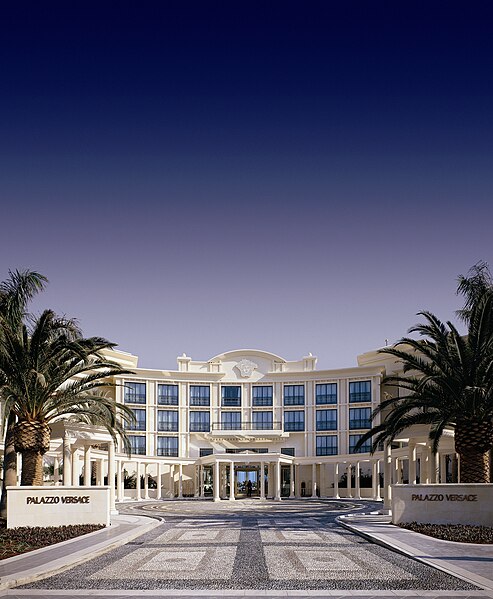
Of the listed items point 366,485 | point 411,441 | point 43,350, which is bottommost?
point 366,485

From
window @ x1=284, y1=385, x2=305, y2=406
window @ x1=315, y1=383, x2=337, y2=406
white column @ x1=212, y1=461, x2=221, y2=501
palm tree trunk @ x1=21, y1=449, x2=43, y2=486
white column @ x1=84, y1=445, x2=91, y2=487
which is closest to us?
palm tree trunk @ x1=21, y1=449, x2=43, y2=486

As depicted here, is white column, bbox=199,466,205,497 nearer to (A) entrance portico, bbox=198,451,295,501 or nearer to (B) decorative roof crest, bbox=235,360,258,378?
(A) entrance portico, bbox=198,451,295,501

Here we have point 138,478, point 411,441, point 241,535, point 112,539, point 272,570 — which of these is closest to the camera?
point 272,570

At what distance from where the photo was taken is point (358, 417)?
77688mm

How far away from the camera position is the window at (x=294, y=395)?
264 ft

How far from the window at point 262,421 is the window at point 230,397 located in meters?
2.19

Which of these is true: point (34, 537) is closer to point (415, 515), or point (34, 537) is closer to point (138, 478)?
point (415, 515)

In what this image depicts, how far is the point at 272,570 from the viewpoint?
54.5ft

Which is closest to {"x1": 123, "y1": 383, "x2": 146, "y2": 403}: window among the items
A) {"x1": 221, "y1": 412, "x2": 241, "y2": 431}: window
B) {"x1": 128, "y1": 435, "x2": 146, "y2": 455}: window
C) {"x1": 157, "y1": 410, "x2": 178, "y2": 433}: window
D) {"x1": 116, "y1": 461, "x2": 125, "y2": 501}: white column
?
{"x1": 157, "y1": 410, "x2": 178, "y2": 433}: window

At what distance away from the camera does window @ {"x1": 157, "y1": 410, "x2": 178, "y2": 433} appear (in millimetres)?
79625

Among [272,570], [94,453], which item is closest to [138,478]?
[94,453]

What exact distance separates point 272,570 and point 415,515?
43.6ft

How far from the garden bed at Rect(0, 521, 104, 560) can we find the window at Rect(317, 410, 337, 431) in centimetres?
5240

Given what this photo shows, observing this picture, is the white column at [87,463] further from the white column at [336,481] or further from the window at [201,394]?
the window at [201,394]
